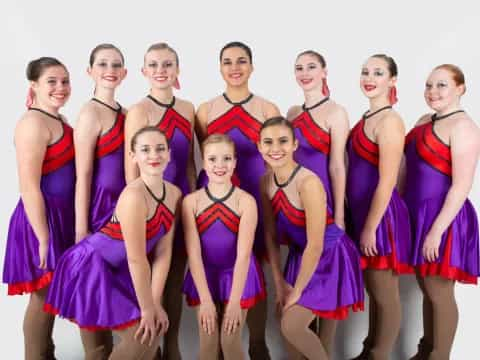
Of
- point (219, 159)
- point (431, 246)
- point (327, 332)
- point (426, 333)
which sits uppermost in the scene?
point (219, 159)

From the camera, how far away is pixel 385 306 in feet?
12.7

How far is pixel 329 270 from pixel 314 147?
0.76 m

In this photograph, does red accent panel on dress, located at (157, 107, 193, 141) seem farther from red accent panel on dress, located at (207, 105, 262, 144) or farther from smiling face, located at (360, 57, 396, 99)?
smiling face, located at (360, 57, 396, 99)

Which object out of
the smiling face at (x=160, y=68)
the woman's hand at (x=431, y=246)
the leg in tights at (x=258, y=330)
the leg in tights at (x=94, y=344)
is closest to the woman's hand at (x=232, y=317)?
the leg in tights at (x=258, y=330)

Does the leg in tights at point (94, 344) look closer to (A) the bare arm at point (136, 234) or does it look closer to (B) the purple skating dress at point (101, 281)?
(B) the purple skating dress at point (101, 281)

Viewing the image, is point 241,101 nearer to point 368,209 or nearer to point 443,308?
point 368,209

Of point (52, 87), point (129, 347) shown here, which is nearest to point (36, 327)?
point (129, 347)

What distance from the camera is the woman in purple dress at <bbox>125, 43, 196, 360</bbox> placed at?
362 cm

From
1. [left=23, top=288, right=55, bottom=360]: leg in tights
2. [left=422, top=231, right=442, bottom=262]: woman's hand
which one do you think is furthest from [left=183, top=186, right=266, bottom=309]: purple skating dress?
[left=422, top=231, right=442, bottom=262]: woman's hand

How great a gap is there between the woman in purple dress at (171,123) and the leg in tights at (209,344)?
0.49 m

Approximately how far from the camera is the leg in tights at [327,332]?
3787mm

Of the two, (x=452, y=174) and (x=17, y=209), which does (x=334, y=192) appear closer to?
(x=452, y=174)

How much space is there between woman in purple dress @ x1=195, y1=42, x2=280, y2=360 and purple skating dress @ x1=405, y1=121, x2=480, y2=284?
92 cm

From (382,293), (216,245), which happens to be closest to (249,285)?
(216,245)
